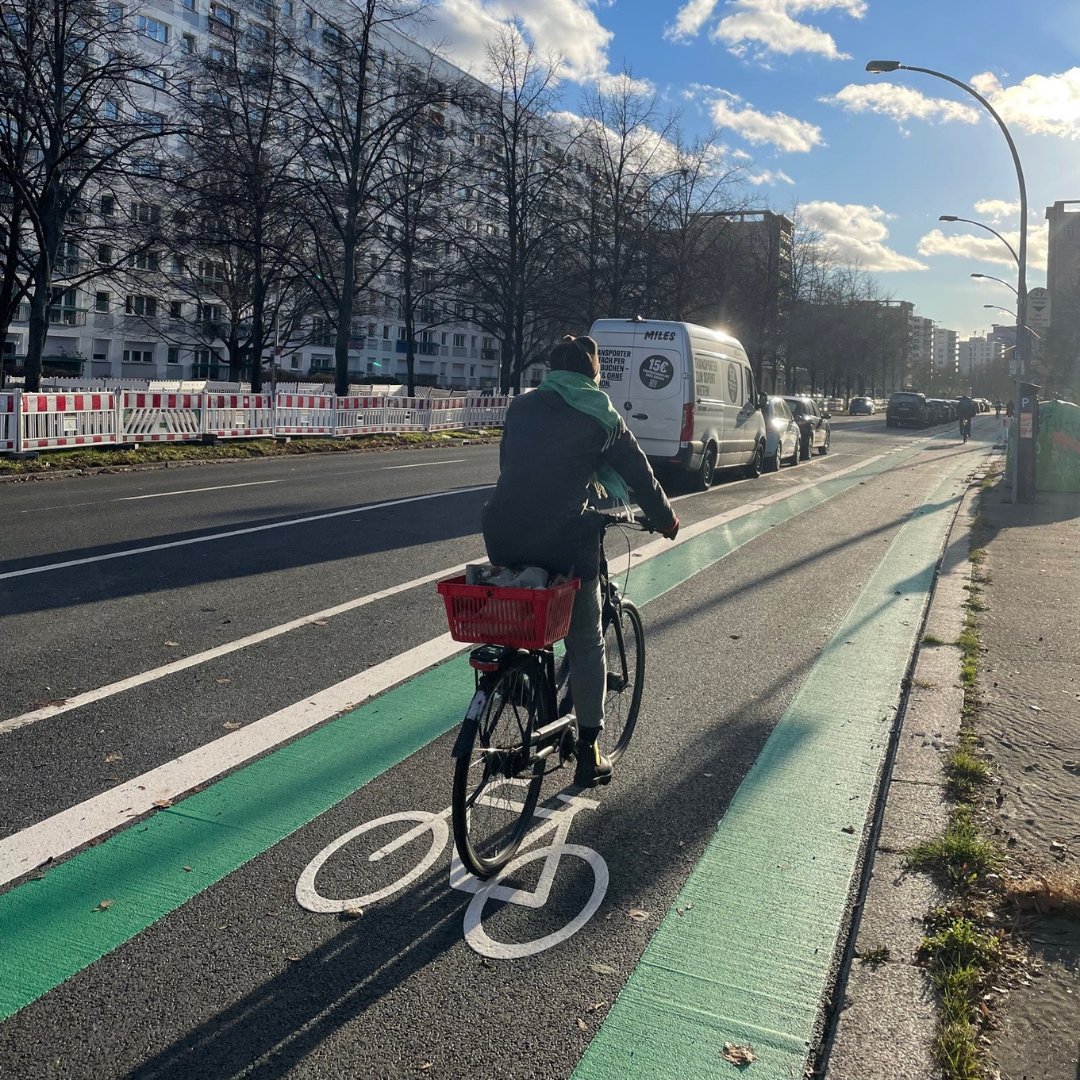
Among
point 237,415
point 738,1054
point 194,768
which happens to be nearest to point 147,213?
point 237,415

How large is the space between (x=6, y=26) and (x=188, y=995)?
2453 cm

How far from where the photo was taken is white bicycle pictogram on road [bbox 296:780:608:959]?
3379 mm

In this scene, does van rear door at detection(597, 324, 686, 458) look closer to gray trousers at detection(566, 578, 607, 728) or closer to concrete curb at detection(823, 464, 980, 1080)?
concrete curb at detection(823, 464, 980, 1080)

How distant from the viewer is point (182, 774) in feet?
15.1

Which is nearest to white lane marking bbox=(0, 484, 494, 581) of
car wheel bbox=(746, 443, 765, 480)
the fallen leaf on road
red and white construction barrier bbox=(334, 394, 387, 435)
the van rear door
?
the van rear door

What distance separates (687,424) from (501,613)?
44.6 ft

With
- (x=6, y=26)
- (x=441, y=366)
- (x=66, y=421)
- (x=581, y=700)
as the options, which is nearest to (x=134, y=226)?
(x=6, y=26)

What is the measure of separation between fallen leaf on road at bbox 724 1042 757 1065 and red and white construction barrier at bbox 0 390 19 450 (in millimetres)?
17921

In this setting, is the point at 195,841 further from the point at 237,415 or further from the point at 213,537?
the point at 237,415

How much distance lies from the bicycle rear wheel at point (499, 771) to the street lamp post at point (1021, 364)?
46.1ft

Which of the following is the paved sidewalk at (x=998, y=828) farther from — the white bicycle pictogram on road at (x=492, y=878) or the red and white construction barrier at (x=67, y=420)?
the red and white construction barrier at (x=67, y=420)

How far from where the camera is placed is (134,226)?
2822cm

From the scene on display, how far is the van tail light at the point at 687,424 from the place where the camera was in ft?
55.3

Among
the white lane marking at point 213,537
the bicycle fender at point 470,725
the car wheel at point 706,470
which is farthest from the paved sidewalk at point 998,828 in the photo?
the car wheel at point 706,470
